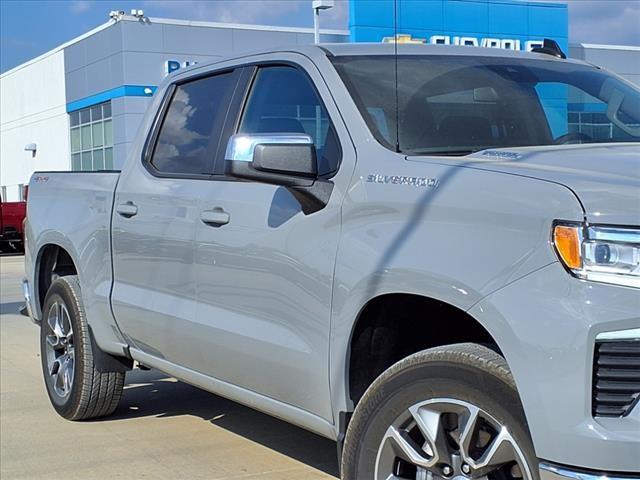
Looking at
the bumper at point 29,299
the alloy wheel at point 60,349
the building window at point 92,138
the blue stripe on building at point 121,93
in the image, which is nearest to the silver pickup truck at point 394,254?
the alloy wheel at point 60,349

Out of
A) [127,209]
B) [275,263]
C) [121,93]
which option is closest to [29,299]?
[127,209]

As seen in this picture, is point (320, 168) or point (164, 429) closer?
point (320, 168)

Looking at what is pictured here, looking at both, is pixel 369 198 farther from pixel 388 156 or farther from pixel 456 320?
pixel 456 320

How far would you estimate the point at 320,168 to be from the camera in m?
3.62

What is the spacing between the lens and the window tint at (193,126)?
4441 mm

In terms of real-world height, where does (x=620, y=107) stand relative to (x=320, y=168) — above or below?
above

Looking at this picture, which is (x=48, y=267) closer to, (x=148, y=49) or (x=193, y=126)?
(x=193, y=126)

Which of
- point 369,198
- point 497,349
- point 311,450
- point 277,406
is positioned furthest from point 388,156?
point 311,450

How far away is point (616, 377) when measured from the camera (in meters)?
2.45

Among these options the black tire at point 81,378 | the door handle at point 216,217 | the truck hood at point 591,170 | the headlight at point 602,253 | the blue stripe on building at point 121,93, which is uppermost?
the blue stripe on building at point 121,93

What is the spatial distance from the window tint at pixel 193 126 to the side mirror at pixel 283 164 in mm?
856

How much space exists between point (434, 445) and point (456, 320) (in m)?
0.51

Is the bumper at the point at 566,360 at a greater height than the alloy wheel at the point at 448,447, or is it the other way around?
the bumper at the point at 566,360

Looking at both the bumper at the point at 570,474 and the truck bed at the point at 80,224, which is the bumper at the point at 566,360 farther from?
the truck bed at the point at 80,224
